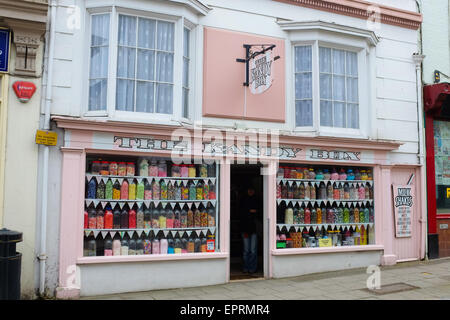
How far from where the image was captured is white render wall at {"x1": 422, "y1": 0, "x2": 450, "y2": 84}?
11031 millimetres

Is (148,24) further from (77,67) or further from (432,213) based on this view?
(432,213)

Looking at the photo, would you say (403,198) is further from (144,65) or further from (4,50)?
(4,50)

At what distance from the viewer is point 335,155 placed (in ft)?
31.4

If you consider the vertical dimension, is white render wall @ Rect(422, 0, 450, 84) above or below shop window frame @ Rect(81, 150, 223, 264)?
above

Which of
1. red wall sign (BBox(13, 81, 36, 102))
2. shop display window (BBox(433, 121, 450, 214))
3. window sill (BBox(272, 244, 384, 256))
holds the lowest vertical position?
window sill (BBox(272, 244, 384, 256))

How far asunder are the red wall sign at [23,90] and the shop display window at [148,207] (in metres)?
1.49

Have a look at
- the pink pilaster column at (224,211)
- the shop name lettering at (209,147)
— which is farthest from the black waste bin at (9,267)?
the pink pilaster column at (224,211)

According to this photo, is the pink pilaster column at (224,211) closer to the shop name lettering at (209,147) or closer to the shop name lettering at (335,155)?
the shop name lettering at (209,147)

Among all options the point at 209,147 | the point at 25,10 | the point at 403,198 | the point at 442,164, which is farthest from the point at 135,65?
the point at 442,164

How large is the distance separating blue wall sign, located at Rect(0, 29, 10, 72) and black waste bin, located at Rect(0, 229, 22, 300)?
9.43 ft

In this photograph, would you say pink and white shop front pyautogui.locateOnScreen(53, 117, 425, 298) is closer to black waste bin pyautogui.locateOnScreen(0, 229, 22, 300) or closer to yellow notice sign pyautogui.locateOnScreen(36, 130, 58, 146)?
yellow notice sign pyautogui.locateOnScreen(36, 130, 58, 146)

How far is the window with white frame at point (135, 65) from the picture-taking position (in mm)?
7883

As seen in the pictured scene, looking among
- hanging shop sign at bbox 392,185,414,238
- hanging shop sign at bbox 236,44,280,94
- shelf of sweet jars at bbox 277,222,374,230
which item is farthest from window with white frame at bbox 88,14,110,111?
hanging shop sign at bbox 392,185,414,238
